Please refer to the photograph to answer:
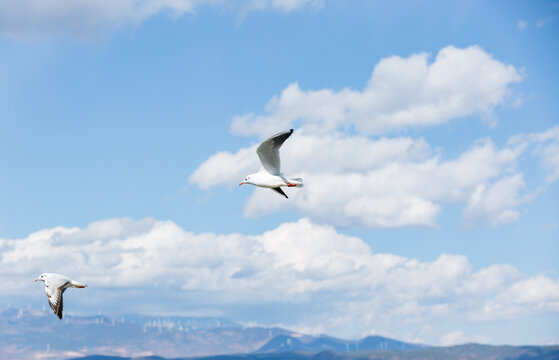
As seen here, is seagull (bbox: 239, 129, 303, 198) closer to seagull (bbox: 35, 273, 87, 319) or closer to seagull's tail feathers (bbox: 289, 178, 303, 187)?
seagull's tail feathers (bbox: 289, 178, 303, 187)

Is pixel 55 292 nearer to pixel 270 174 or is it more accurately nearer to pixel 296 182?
pixel 270 174

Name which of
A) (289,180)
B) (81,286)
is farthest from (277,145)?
(81,286)

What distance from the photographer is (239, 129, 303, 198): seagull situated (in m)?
70.3

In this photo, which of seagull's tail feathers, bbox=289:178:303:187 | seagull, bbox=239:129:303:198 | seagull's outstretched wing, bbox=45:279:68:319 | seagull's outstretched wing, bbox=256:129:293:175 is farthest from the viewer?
seagull's outstretched wing, bbox=45:279:68:319

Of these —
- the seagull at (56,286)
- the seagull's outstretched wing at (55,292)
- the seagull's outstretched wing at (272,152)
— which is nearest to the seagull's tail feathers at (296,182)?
the seagull's outstretched wing at (272,152)

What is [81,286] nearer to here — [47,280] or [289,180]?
[47,280]

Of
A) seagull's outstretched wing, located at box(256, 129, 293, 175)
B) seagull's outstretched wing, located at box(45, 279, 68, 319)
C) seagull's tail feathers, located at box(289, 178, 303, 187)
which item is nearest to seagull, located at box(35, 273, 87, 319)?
seagull's outstretched wing, located at box(45, 279, 68, 319)

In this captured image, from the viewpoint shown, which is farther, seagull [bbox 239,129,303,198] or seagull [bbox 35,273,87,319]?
seagull [bbox 35,273,87,319]

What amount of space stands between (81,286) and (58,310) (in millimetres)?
3614

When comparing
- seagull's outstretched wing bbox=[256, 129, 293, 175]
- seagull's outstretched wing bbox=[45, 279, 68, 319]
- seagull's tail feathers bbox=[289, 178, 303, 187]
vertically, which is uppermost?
seagull's outstretched wing bbox=[256, 129, 293, 175]

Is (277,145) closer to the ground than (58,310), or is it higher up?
higher up

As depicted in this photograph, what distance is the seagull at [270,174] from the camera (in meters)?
70.3

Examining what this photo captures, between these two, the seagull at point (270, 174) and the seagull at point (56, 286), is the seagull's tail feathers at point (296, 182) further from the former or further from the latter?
the seagull at point (56, 286)

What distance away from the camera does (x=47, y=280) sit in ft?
253
